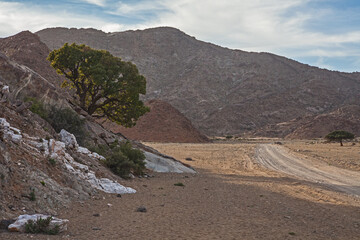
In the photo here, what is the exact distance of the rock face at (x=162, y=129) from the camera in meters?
67.3

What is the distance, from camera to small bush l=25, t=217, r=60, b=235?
24.3 feet

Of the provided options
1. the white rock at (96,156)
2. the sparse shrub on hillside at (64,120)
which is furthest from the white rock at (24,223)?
the sparse shrub on hillside at (64,120)

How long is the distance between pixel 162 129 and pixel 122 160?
168ft

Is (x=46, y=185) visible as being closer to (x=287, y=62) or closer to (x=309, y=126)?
(x=309, y=126)

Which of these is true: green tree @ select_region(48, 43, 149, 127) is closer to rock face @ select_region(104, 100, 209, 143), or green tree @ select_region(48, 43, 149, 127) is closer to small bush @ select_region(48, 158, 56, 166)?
small bush @ select_region(48, 158, 56, 166)

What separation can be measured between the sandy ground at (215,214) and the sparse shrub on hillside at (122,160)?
0.94 metres

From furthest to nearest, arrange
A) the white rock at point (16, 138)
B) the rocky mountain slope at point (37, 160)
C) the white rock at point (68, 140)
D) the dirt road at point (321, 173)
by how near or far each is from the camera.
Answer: the dirt road at point (321, 173)
the white rock at point (68, 140)
the white rock at point (16, 138)
the rocky mountain slope at point (37, 160)

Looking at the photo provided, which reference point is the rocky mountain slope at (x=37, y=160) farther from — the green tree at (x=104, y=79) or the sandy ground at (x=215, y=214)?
the green tree at (x=104, y=79)

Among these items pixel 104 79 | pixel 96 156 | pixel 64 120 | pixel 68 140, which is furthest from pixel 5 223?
pixel 104 79

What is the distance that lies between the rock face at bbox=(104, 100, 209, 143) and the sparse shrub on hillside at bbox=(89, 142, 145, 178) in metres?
44.6

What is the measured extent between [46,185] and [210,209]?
218 inches

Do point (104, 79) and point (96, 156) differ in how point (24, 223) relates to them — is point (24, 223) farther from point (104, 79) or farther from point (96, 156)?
point (104, 79)

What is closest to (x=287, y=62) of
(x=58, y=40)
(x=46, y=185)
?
(x=58, y=40)

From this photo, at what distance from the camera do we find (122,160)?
18109 mm
